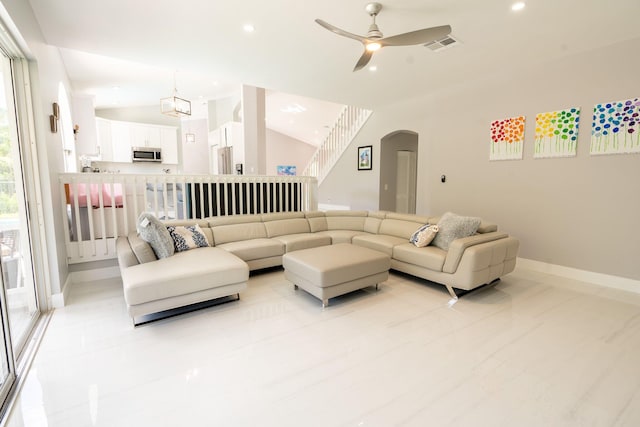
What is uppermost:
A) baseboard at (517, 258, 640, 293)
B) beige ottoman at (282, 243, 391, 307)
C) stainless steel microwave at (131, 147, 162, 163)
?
stainless steel microwave at (131, 147, 162, 163)

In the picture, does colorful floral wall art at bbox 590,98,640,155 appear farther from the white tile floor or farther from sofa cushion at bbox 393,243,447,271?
sofa cushion at bbox 393,243,447,271

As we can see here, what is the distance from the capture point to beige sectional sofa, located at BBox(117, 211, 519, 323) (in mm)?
2506

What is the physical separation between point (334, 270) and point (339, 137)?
5498mm

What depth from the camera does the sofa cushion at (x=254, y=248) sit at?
11.9ft

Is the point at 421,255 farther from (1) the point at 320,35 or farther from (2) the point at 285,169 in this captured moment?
(2) the point at 285,169

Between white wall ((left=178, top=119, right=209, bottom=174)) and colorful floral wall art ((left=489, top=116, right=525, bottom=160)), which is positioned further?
white wall ((left=178, top=119, right=209, bottom=174))

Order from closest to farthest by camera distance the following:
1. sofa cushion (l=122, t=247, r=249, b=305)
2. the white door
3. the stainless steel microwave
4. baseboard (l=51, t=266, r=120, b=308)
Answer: sofa cushion (l=122, t=247, r=249, b=305) < baseboard (l=51, t=266, r=120, b=308) < the white door < the stainless steel microwave

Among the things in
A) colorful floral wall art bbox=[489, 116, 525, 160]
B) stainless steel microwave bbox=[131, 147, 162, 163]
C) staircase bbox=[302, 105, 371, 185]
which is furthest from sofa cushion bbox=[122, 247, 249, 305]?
stainless steel microwave bbox=[131, 147, 162, 163]

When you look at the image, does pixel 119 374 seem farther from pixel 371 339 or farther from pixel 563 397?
pixel 563 397

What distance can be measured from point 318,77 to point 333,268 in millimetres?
3182

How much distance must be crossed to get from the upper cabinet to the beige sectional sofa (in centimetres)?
585

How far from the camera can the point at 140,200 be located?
3967 mm

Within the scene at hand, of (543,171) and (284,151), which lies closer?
(543,171)

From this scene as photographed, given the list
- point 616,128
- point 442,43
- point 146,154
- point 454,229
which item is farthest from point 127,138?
point 616,128
